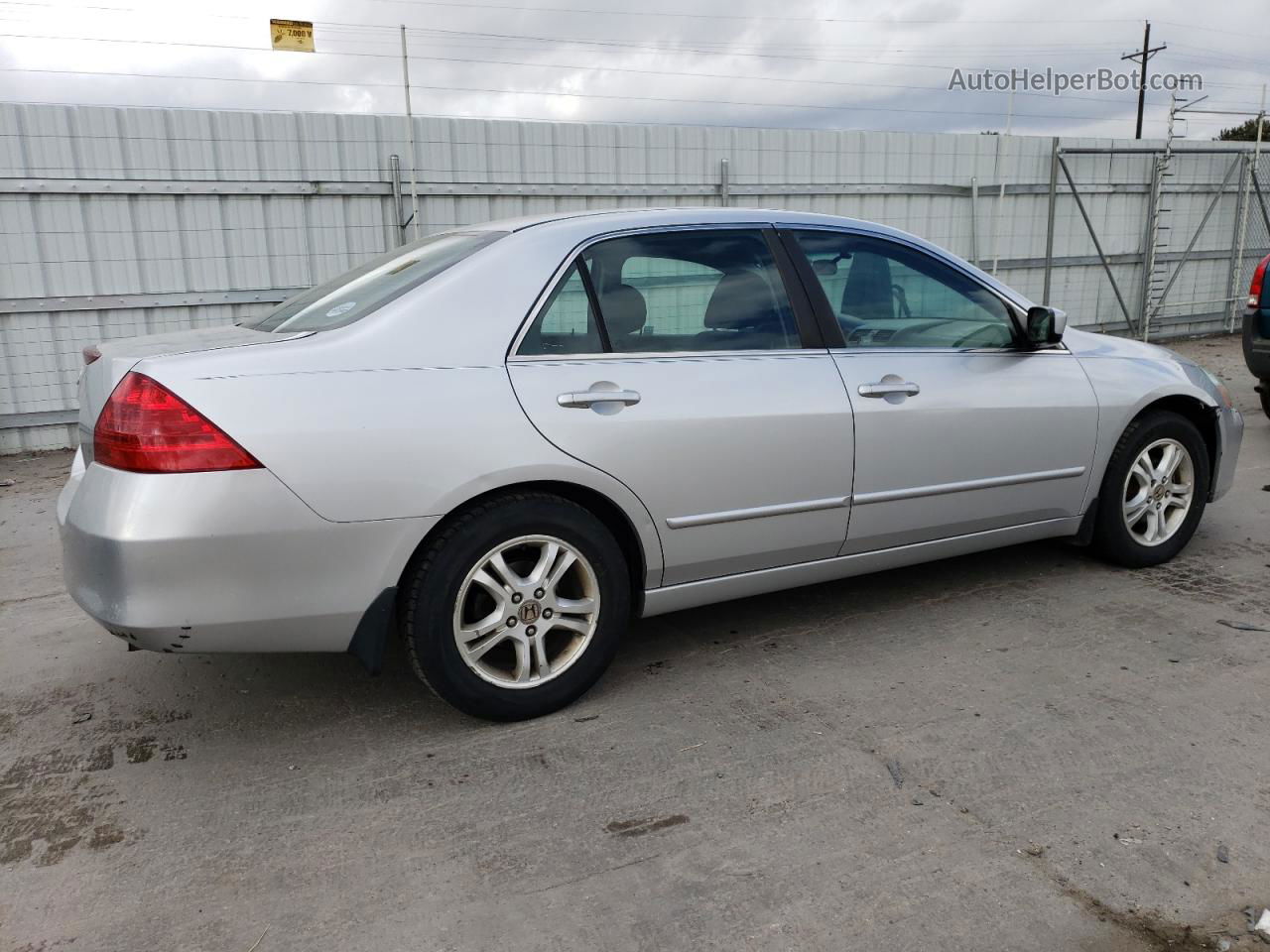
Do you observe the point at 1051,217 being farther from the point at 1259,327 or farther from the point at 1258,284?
the point at 1259,327

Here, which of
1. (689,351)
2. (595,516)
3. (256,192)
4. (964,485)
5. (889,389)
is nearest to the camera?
(595,516)

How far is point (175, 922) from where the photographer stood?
2219 mm

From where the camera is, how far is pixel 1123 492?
429cm

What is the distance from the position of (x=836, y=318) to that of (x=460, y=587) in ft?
5.44

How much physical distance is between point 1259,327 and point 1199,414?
340 cm

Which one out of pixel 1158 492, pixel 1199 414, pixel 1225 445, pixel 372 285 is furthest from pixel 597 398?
pixel 1225 445

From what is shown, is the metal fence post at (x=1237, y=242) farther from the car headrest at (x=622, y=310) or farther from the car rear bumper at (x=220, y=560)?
the car rear bumper at (x=220, y=560)

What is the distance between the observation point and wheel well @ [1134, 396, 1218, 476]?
4359 millimetres

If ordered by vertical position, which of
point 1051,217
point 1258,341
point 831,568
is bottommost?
point 831,568

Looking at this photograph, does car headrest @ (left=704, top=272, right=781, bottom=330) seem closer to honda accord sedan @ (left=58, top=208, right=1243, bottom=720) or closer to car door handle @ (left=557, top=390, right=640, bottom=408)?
honda accord sedan @ (left=58, top=208, right=1243, bottom=720)

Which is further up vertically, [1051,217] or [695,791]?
[1051,217]

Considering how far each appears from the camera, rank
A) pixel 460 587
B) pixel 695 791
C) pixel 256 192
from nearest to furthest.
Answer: pixel 695 791, pixel 460 587, pixel 256 192

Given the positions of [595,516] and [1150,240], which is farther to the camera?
[1150,240]

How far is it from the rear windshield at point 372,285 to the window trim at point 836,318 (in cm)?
107
